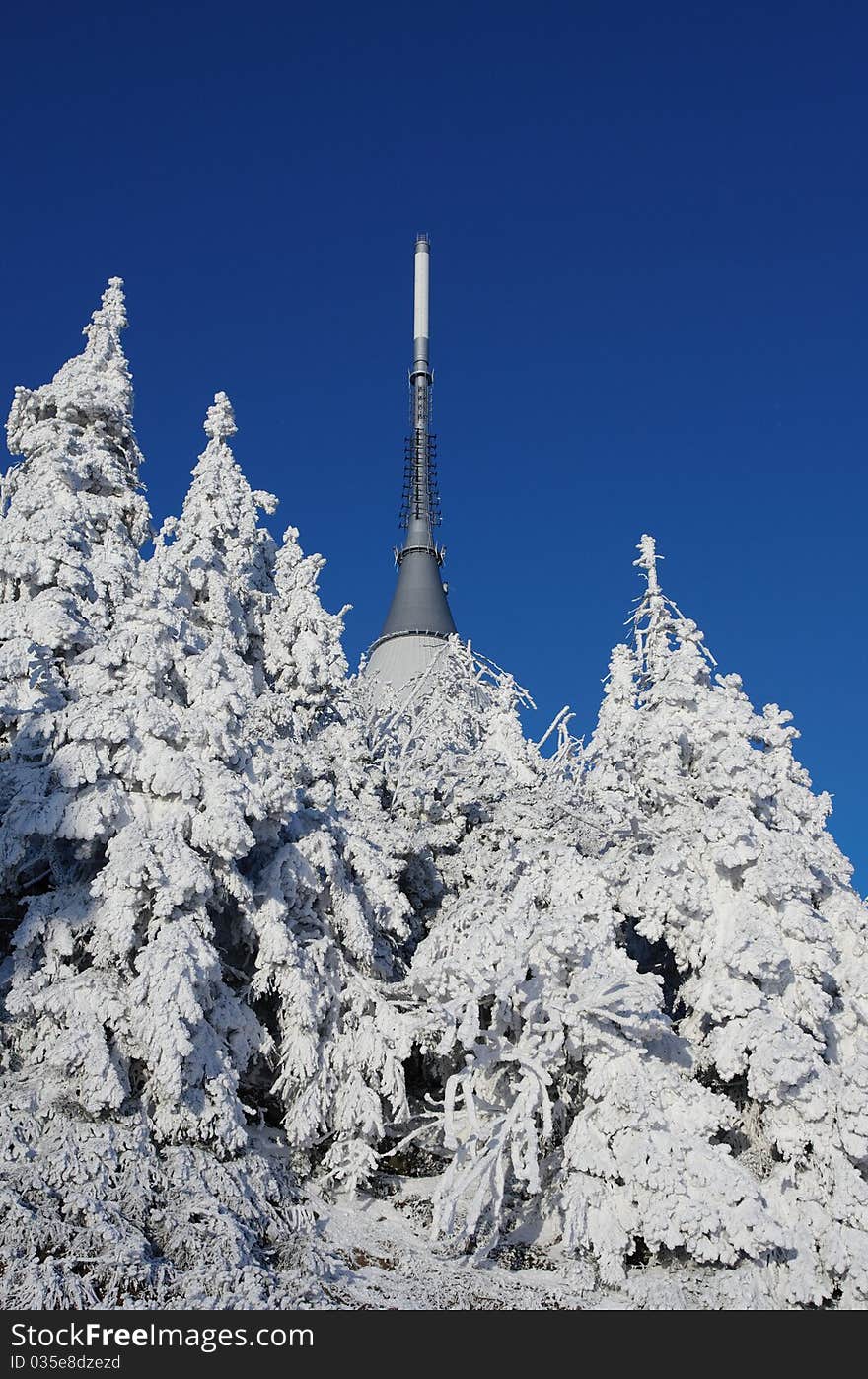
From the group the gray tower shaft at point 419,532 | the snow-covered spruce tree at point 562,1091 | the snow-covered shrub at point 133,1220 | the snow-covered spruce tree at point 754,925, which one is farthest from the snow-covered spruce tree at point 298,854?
the gray tower shaft at point 419,532

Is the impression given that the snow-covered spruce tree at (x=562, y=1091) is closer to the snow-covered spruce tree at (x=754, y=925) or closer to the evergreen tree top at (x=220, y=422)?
the snow-covered spruce tree at (x=754, y=925)

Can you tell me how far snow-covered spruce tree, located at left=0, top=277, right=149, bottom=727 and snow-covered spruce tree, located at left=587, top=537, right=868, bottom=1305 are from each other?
37.3 feet

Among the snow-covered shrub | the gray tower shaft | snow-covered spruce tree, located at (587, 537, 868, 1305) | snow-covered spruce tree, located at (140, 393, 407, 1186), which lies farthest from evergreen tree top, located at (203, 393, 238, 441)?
the gray tower shaft

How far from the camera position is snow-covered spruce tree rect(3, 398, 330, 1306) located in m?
12.3

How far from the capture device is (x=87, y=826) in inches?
605

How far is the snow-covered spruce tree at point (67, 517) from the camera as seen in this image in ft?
59.4

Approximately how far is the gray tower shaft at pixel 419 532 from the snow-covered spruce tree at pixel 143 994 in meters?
31.5

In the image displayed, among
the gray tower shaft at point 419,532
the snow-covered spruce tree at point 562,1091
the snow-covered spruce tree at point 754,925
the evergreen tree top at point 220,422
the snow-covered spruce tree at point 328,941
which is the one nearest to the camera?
the snow-covered spruce tree at point 562,1091

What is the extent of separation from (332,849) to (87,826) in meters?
5.11

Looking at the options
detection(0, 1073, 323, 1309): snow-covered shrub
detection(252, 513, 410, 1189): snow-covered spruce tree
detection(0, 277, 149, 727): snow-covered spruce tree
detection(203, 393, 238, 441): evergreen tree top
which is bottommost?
detection(0, 1073, 323, 1309): snow-covered shrub

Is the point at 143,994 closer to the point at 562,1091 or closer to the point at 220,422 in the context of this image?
the point at 562,1091

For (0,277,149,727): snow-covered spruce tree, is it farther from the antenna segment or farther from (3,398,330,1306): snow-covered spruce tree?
the antenna segment
